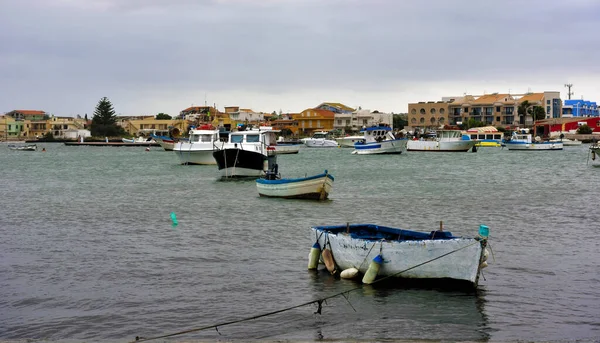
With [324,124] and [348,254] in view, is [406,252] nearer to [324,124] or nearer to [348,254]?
[348,254]

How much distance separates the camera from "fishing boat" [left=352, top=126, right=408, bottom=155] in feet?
Result: 297

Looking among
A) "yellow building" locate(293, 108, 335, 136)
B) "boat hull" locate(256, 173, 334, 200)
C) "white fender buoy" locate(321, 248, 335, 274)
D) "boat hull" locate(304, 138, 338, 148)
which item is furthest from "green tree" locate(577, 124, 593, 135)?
"white fender buoy" locate(321, 248, 335, 274)

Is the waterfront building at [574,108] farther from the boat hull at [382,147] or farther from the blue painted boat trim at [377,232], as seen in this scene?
the blue painted boat trim at [377,232]

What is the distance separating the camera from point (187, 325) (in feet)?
44.5

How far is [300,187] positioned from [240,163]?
48.3ft

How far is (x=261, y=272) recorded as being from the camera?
18.0 meters

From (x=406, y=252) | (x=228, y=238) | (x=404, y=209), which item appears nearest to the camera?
(x=406, y=252)

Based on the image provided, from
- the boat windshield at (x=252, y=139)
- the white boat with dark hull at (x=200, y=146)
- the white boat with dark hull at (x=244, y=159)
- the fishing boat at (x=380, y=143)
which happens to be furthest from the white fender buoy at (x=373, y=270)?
the fishing boat at (x=380, y=143)

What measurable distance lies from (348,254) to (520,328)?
14.5 ft

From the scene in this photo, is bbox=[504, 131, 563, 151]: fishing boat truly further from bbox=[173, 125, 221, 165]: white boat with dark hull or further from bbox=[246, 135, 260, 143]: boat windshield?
bbox=[246, 135, 260, 143]: boat windshield

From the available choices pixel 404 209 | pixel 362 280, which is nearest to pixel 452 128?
pixel 404 209

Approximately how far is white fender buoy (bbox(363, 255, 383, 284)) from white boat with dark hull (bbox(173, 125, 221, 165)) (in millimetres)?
45211

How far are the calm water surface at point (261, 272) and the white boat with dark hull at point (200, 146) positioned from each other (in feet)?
78.4

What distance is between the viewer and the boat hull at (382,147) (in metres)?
90.4
